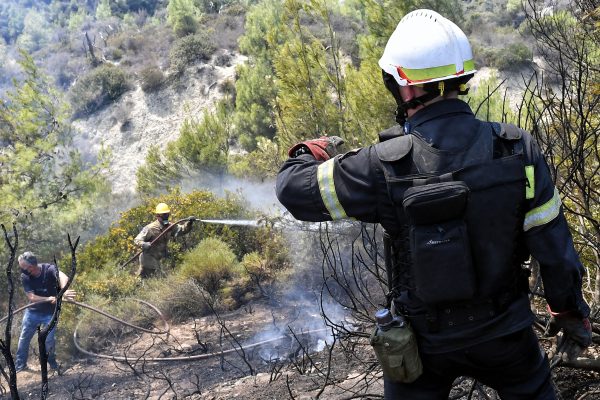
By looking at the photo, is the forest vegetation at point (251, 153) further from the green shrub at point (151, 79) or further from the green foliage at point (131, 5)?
the green foliage at point (131, 5)

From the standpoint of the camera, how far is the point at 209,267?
1017 centimetres

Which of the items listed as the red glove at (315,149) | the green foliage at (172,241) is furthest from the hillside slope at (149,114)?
the red glove at (315,149)

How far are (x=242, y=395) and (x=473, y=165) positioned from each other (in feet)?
12.3

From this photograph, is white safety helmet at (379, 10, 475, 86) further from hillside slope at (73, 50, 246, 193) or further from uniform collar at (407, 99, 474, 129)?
hillside slope at (73, 50, 246, 193)

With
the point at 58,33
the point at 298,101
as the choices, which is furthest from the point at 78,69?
the point at 298,101

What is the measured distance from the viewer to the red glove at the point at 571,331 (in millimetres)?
2146

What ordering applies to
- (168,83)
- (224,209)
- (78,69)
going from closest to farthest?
(224,209) → (168,83) → (78,69)

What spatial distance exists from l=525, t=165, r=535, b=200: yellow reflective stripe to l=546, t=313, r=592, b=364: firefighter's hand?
0.51 m

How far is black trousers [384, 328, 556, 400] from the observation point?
6.48 ft

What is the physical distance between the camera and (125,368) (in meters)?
7.84

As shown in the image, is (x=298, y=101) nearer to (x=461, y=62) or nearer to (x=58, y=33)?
(x=461, y=62)

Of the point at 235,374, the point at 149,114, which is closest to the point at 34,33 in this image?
the point at 149,114

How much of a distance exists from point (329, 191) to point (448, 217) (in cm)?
39

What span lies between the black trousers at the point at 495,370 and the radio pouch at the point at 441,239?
23 centimetres
